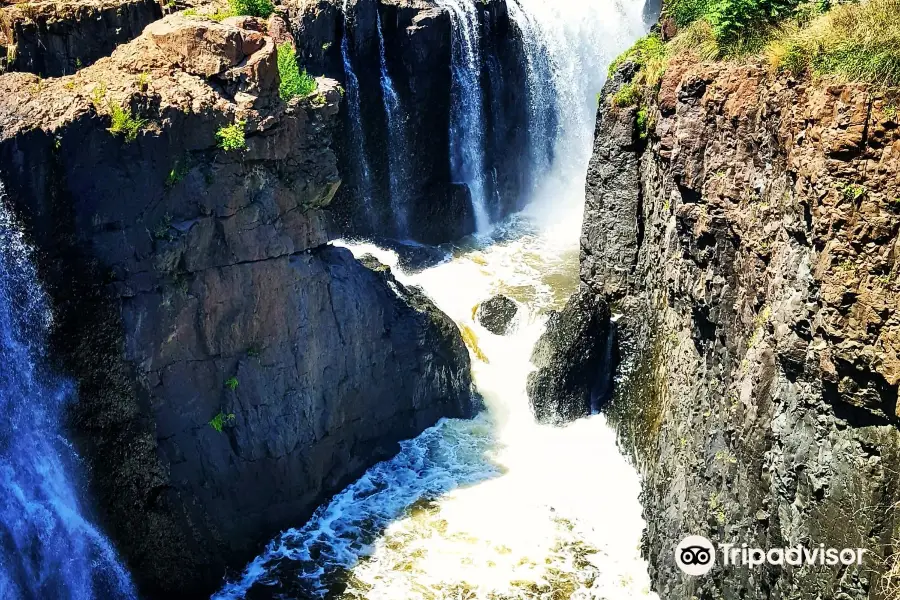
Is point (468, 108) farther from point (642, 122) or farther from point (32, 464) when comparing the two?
point (32, 464)

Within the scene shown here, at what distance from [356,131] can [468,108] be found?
4.96 meters

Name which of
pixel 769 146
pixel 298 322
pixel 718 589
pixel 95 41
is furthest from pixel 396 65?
pixel 718 589

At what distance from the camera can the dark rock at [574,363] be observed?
20.2m

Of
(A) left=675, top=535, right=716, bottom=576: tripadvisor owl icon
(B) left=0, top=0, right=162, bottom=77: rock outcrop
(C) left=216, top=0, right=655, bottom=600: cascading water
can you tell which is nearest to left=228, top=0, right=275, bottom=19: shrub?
(B) left=0, top=0, right=162, bottom=77: rock outcrop

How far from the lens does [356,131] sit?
2591cm

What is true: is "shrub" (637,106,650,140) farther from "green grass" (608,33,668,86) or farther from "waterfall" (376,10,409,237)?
"waterfall" (376,10,409,237)

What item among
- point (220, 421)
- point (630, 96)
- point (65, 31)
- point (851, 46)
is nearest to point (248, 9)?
point (65, 31)

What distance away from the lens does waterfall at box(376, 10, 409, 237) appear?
26406 mm

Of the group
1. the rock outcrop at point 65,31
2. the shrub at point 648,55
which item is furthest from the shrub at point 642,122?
the rock outcrop at point 65,31

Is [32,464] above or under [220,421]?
above

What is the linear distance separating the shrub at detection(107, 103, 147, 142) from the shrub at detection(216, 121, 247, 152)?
1.39 metres

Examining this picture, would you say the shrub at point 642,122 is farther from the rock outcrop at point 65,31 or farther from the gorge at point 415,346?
the rock outcrop at point 65,31

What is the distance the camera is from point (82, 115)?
13.0 meters

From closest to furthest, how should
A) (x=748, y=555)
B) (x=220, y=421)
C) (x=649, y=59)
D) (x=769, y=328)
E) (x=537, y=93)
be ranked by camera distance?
(x=769, y=328) < (x=748, y=555) < (x=220, y=421) < (x=649, y=59) < (x=537, y=93)
